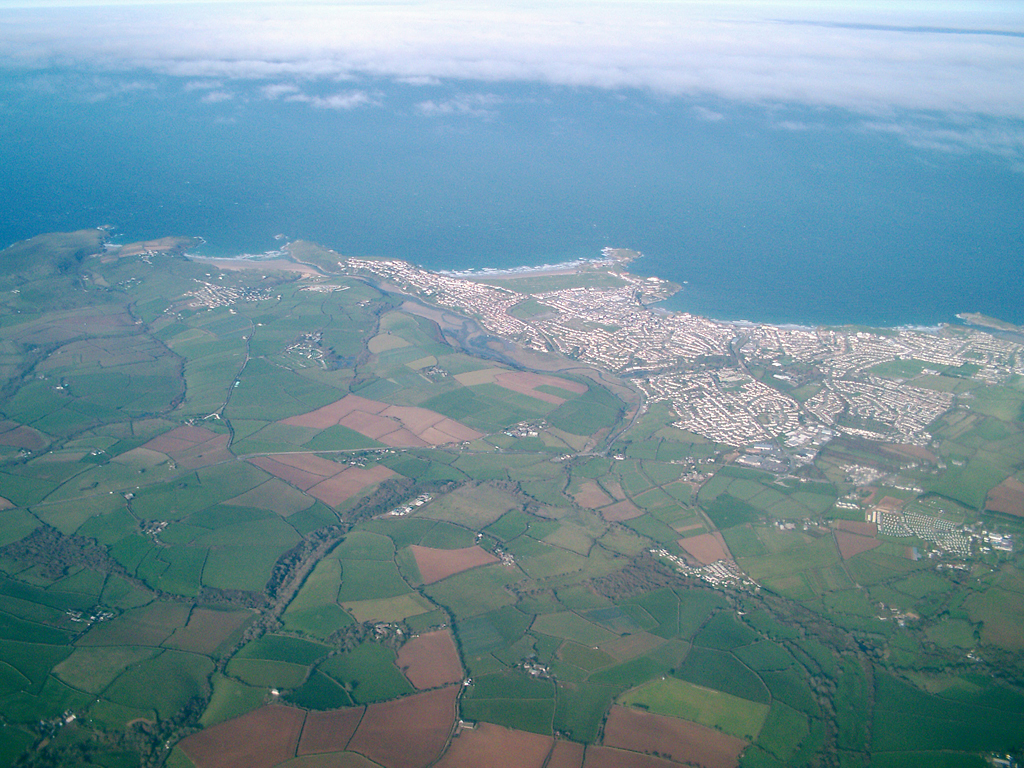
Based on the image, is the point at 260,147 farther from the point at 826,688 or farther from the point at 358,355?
the point at 826,688

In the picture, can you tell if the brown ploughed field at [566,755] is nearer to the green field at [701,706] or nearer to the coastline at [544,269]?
the green field at [701,706]

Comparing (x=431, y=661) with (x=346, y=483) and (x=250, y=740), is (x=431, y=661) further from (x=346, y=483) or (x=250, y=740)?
(x=346, y=483)

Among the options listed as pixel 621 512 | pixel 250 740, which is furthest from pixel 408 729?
pixel 621 512

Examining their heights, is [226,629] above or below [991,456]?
below

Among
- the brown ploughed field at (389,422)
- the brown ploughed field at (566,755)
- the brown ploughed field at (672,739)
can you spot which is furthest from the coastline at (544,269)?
the brown ploughed field at (566,755)

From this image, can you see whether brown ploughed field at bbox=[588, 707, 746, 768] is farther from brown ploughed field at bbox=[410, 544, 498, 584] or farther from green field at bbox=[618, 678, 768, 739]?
brown ploughed field at bbox=[410, 544, 498, 584]

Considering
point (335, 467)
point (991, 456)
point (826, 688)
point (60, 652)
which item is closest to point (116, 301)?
point (335, 467)

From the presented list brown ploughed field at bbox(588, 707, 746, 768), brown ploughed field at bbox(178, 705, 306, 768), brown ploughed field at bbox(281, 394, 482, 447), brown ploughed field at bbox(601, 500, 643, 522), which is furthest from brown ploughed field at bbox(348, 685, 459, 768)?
brown ploughed field at bbox(281, 394, 482, 447)
